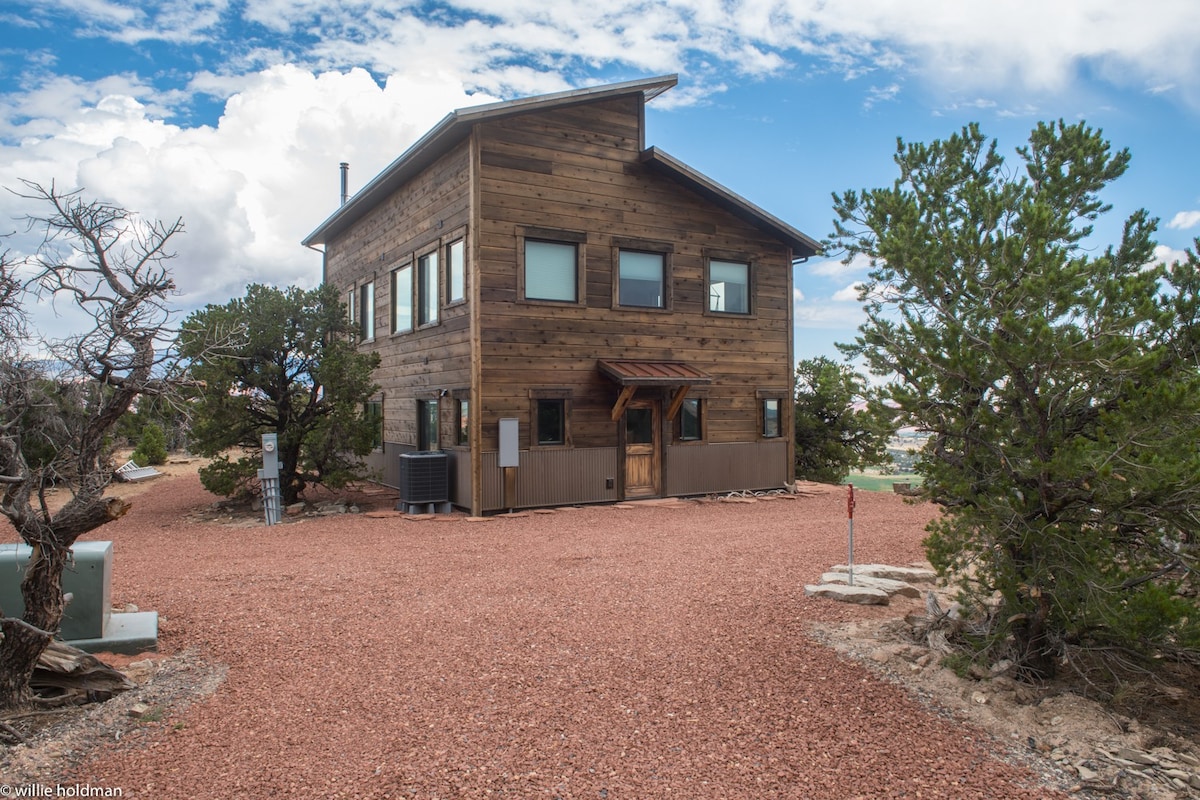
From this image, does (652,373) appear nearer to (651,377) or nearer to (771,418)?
(651,377)

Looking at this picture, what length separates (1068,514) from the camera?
493 centimetres

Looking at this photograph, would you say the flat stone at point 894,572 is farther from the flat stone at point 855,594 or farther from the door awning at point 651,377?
the door awning at point 651,377

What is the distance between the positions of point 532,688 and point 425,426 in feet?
38.4

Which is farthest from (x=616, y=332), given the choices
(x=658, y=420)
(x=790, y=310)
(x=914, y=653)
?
(x=914, y=653)

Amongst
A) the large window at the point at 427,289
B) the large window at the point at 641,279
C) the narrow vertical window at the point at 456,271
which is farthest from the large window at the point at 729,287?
the large window at the point at 427,289

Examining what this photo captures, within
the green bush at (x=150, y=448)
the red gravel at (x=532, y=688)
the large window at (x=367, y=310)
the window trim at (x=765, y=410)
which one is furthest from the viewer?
the green bush at (x=150, y=448)

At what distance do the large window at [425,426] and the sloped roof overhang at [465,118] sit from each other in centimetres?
490

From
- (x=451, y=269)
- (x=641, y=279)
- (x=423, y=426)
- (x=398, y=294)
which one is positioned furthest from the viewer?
(x=398, y=294)

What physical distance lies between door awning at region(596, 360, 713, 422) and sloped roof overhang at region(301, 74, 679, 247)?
188 inches

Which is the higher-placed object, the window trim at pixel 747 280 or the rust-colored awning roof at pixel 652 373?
the window trim at pixel 747 280

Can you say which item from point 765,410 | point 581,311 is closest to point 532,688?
point 581,311

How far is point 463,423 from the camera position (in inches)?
570

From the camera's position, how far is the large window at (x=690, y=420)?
52.3 ft

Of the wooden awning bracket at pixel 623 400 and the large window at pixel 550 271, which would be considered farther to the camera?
the wooden awning bracket at pixel 623 400
